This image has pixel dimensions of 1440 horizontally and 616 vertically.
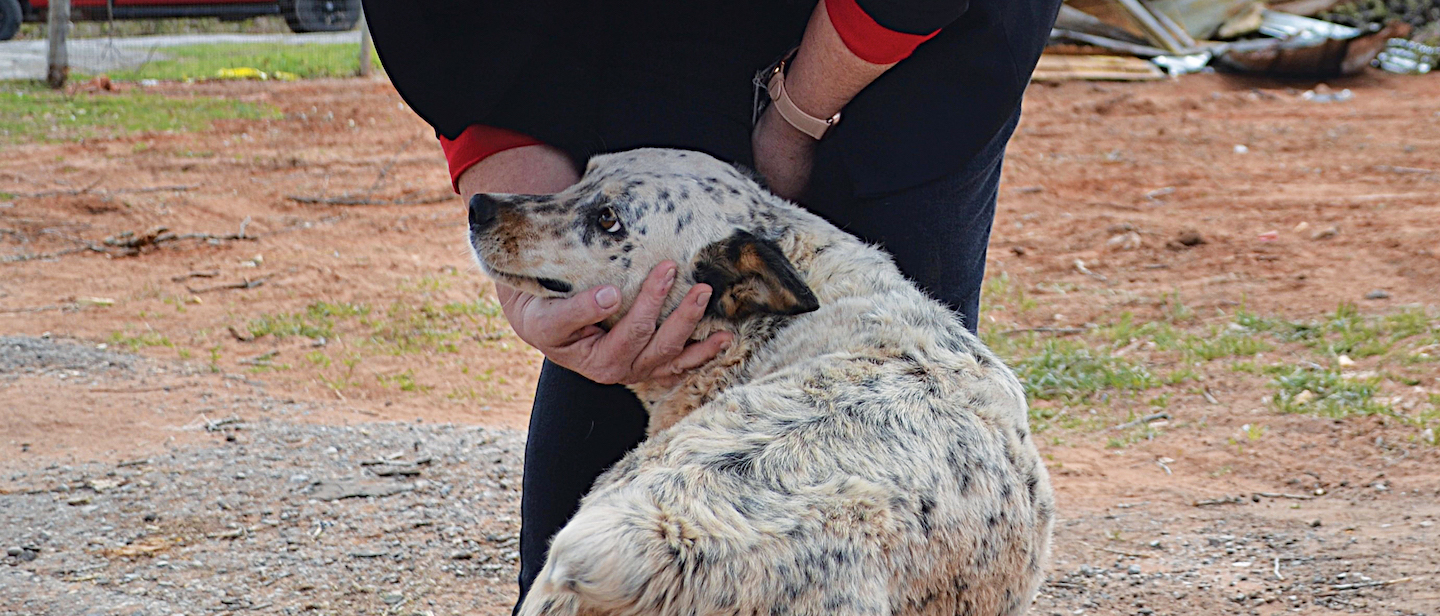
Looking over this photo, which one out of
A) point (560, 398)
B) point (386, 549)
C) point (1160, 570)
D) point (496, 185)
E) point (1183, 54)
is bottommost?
point (1183, 54)

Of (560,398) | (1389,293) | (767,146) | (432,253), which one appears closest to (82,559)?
(560,398)

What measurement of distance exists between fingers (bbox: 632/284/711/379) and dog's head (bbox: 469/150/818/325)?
2.6 inches

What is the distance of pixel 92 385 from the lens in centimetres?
514

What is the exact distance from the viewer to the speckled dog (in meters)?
1.58

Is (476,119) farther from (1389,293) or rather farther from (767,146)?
(1389,293)

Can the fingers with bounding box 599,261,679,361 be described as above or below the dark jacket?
below

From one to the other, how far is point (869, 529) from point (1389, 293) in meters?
5.57

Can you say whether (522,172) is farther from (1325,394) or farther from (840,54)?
(1325,394)

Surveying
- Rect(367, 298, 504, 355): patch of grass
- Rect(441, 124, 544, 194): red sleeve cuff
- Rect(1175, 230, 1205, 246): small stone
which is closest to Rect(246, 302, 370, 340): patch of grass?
Rect(367, 298, 504, 355): patch of grass

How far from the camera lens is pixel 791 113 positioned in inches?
95.7

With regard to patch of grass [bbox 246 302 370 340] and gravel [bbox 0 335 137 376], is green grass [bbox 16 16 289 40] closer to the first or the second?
patch of grass [bbox 246 302 370 340]

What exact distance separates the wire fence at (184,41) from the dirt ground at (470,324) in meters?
3.05

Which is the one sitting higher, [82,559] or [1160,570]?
[1160,570]

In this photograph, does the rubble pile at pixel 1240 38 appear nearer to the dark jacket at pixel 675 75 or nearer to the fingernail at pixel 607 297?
the dark jacket at pixel 675 75
